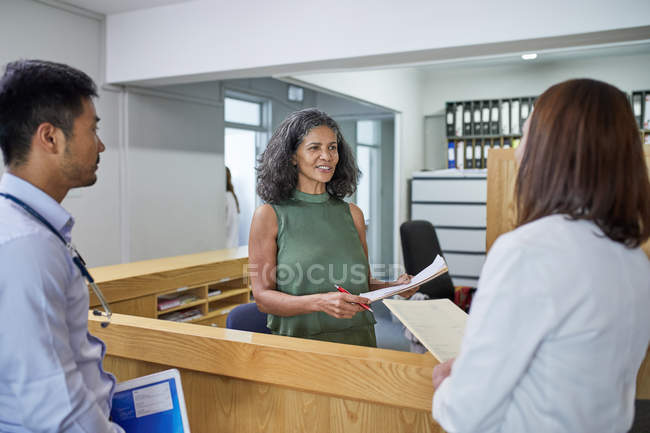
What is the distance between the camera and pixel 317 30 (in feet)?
10.5

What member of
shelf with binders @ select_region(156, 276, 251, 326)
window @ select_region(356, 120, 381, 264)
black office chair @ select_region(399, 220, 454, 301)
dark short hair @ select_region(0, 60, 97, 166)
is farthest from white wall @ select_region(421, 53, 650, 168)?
dark short hair @ select_region(0, 60, 97, 166)

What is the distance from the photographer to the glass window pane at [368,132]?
24.5 feet

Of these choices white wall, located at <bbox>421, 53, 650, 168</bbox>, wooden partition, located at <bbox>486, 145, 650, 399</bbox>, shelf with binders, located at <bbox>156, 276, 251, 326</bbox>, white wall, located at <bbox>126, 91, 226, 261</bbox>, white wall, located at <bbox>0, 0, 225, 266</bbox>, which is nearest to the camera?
wooden partition, located at <bbox>486, 145, 650, 399</bbox>

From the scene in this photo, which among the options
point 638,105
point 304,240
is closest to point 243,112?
point 638,105

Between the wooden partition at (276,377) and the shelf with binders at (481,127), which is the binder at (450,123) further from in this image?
the wooden partition at (276,377)

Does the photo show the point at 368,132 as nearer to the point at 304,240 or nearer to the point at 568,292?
the point at 304,240

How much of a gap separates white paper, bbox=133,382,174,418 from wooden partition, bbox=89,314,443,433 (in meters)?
0.20

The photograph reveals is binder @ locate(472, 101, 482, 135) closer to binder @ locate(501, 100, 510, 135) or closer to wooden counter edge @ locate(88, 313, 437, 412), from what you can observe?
binder @ locate(501, 100, 510, 135)

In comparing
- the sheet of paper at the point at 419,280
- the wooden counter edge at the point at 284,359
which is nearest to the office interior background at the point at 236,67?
the sheet of paper at the point at 419,280

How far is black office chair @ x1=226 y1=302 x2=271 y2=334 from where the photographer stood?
1.87 m

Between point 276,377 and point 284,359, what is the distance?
0.06 m

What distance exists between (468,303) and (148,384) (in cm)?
329

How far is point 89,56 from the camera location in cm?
388

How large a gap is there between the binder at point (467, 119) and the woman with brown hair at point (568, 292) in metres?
5.56
